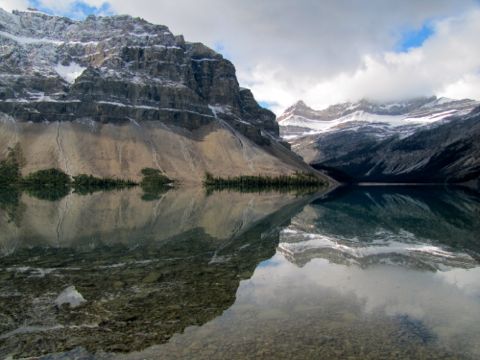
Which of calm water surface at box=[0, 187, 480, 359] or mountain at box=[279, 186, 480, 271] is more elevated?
calm water surface at box=[0, 187, 480, 359]

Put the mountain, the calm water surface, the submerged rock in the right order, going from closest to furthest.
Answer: the calm water surface
the submerged rock
the mountain

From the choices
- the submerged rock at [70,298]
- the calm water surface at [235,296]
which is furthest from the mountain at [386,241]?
the submerged rock at [70,298]

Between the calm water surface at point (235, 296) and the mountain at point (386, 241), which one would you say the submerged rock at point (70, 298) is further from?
the mountain at point (386, 241)

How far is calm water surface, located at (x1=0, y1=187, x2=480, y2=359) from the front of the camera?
21.8 meters

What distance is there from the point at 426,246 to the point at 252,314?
36.6 meters

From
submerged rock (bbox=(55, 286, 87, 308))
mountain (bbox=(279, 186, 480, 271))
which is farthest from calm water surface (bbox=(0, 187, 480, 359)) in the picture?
mountain (bbox=(279, 186, 480, 271))

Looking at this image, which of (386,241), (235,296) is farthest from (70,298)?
(386,241)

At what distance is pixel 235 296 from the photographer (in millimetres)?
30578

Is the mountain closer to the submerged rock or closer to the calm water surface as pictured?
the calm water surface

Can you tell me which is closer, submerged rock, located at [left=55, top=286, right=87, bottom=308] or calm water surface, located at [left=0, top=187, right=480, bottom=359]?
calm water surface, located at [left=0, top=187, right=480, bottom=359]

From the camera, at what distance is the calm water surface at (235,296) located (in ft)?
71.4

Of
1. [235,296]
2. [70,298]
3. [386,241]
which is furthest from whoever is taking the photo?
[386,241]

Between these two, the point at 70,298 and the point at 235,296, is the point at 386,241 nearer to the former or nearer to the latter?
the point at 235,296

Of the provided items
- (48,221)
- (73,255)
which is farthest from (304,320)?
(48,221)
